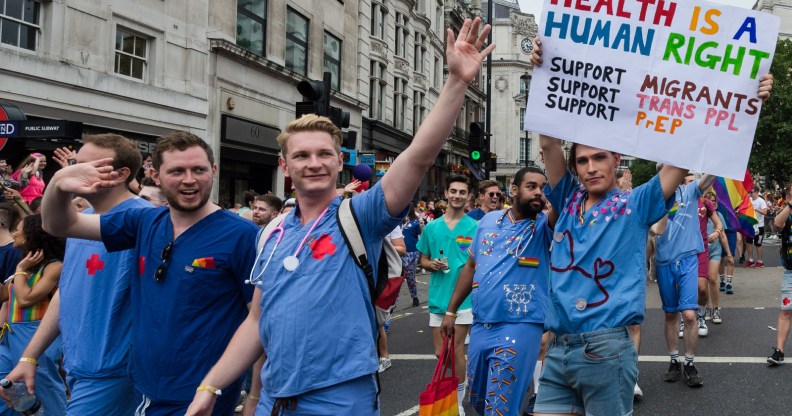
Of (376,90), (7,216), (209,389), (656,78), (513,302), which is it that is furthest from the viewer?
(376,90)

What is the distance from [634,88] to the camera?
338 centimetres

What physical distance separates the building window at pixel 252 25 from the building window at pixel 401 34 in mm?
13913

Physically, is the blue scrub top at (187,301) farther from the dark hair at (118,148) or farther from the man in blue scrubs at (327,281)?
the dark hair at (118,148)

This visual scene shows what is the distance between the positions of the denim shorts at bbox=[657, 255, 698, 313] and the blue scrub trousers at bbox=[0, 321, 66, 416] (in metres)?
5.47

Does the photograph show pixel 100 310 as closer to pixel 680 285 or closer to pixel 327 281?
pixel 327 281

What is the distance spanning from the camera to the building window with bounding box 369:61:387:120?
102ft

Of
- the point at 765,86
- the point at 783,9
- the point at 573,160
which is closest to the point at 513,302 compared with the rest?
the point at 573,160

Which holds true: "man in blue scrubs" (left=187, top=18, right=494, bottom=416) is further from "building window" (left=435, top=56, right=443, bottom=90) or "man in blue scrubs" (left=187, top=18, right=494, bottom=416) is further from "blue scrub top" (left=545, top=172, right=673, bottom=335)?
"building window" (left=435, top=56, right=443, bottom=90)

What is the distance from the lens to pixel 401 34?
34.6m

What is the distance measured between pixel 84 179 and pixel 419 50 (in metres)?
36.1

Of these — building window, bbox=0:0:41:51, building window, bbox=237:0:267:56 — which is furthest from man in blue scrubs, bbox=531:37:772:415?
building window, bbox=237:0:267:56

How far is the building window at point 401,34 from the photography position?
34219mm

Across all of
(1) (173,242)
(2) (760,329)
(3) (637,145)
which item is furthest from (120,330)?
(2) (760,329)

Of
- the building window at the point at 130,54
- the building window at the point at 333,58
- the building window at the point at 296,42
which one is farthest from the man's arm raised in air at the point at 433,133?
the building window at the point at 333,58
